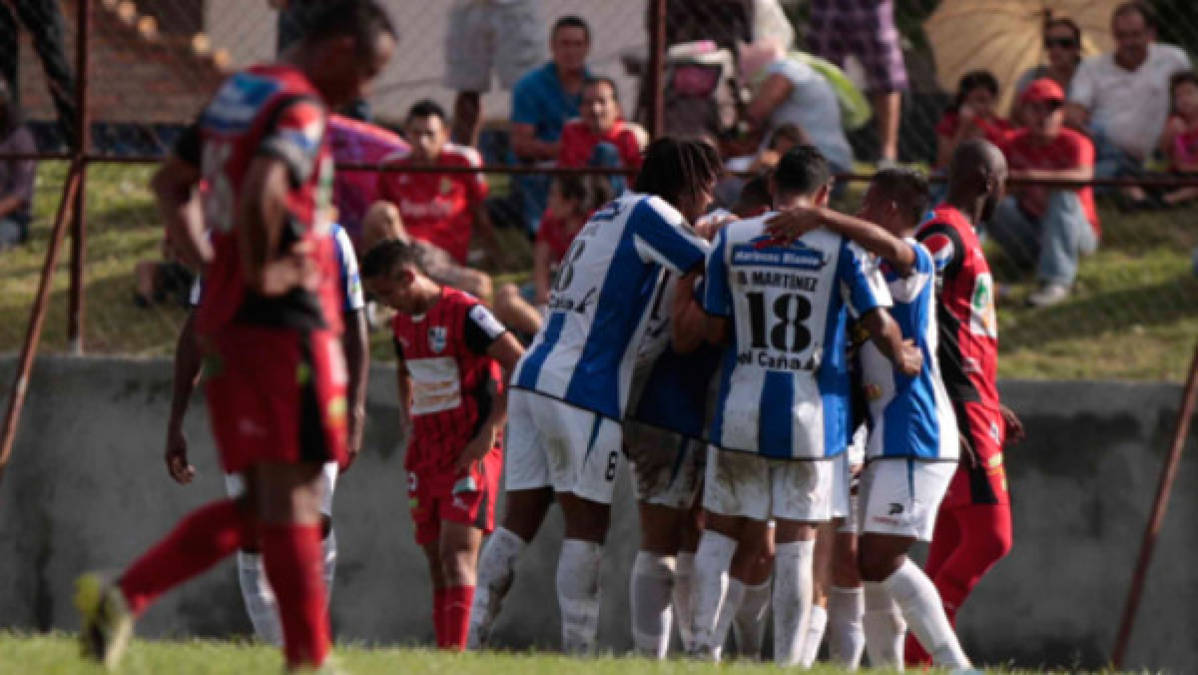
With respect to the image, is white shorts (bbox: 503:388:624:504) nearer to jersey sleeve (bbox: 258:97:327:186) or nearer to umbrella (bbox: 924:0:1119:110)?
jersey sleeve (bbox: 258:97:327:186)

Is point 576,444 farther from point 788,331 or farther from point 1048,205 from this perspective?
point 1048,205

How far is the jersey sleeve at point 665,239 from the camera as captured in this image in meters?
7.27

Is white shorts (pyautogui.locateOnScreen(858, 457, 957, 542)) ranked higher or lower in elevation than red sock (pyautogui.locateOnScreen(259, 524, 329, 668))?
lower

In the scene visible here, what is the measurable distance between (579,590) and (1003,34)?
22.0ft

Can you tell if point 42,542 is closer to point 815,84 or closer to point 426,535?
point 426,535

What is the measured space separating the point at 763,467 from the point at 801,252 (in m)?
0.84

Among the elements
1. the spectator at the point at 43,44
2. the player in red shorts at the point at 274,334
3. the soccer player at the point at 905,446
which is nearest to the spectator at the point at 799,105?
the spectator at the point at 43,44

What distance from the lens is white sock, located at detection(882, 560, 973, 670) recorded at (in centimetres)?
719

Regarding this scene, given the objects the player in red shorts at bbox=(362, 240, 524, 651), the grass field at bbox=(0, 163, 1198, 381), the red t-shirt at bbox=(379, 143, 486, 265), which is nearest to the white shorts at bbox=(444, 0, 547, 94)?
the red t-shirt at bbox=(379, 143, 486, 265)

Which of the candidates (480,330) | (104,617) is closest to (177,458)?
(480,330)

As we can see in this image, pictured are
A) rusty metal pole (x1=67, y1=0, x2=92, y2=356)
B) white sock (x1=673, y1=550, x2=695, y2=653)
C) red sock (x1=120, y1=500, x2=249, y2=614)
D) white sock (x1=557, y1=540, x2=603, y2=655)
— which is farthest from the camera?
rusty metal pole (x1=67, y1=0, x2=92, y2=356)

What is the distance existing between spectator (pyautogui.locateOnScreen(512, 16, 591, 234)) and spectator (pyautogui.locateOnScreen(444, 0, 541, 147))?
252 millimetres

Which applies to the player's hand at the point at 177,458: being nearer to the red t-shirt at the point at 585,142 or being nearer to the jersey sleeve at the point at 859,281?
the jersey sleeve at the point at 859,281

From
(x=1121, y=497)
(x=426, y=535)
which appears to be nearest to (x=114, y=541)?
(x=426, y=535)
